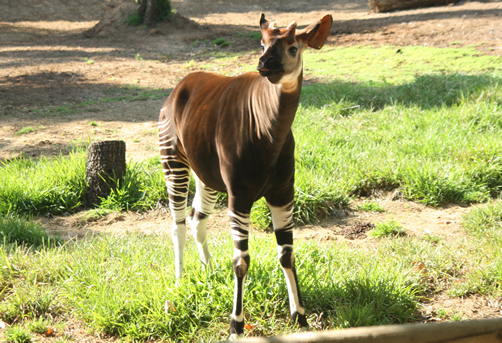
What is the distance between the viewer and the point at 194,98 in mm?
3201

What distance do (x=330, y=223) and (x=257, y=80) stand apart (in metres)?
2.59

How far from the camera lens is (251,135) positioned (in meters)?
2.67

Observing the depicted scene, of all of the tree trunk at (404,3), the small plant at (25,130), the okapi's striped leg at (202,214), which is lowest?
the small plant at (25,130)

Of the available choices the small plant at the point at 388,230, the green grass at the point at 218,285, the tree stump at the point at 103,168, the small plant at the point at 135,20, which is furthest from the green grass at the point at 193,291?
the small plant at the point at 135,20

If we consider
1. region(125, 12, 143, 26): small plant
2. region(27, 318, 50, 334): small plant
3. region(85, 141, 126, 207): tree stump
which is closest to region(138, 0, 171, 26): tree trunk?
region(125, 12, 143, 26): small plant

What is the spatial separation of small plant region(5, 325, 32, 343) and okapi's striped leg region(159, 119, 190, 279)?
1056 millimetres

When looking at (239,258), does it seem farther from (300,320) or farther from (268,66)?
(268,66)

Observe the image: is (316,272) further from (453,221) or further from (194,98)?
(453,221)

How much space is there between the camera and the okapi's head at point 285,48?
2.25 metres

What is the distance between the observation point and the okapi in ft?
7.82

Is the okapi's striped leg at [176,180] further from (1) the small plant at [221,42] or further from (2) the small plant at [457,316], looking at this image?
(1) the small plant at [221,42]

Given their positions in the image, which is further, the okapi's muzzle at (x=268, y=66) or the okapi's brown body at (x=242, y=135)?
the okapi's brown body at (x=242, y=135)

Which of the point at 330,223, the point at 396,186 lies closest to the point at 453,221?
the point at 396,186

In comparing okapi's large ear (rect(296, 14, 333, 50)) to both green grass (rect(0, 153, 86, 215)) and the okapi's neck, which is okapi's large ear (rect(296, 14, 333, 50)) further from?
green grass (rect(0, 153, 86, 215))
